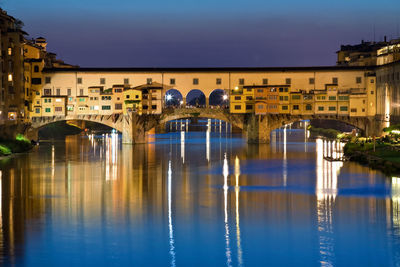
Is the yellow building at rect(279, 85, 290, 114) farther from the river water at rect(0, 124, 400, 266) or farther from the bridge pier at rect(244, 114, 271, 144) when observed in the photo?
the river water at rect(0, 124, 400, 266)

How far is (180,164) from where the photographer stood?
49.5 m

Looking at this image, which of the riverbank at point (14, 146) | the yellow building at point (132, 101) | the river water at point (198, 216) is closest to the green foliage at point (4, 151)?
the riverbank at point (14, 146)

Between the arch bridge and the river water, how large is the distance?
26.2m

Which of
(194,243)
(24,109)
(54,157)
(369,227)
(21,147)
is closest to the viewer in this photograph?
(194,243)

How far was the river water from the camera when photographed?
1984 cm

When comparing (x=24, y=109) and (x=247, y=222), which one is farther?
(x=24, y=109)

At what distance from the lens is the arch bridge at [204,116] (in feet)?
235

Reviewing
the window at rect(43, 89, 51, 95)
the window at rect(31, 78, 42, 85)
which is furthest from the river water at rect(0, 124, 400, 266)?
the window at rect(31, 78, 42, 85)

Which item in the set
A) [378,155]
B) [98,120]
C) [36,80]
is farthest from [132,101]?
[378,155]

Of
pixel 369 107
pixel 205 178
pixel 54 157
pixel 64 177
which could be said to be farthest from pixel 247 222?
pixel 369 107

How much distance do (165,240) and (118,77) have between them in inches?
2138

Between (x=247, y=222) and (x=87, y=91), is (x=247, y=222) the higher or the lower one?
the lower one

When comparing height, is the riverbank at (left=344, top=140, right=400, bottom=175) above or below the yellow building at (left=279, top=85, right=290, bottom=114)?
below

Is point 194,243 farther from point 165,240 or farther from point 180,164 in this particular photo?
point 180,164
